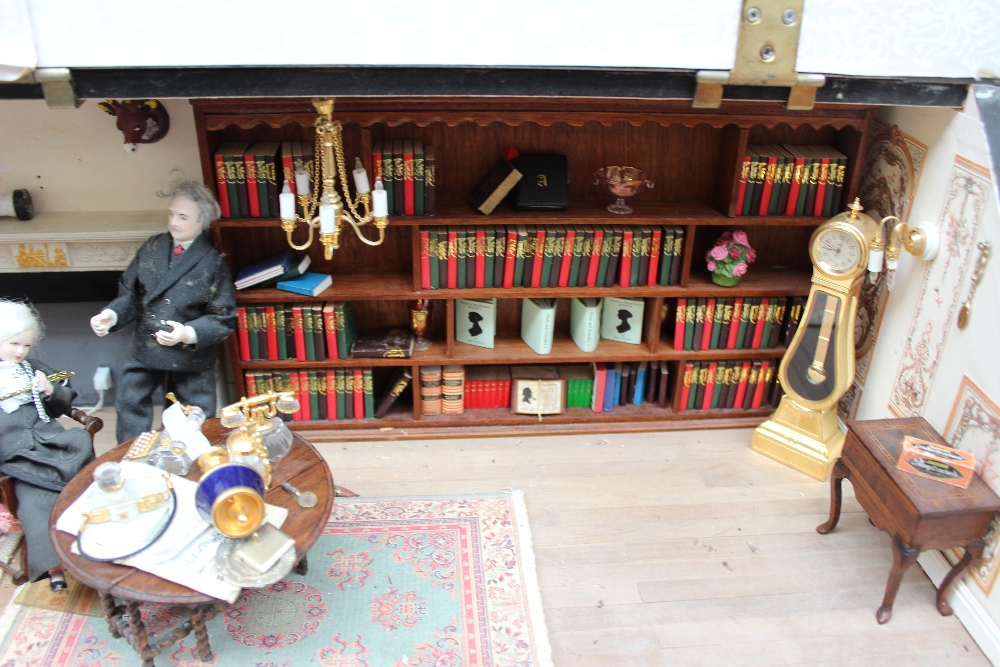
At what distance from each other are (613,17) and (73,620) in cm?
255

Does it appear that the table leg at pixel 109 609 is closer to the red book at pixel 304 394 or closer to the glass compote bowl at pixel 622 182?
the red book at pixel 304 394

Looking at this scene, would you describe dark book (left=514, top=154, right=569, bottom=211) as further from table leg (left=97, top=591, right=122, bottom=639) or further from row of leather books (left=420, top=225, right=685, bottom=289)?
table leg (left=97, top=591, right=122, bottom=639)

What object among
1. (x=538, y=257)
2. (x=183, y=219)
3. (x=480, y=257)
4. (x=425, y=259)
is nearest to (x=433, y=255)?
(x=425, y=259)

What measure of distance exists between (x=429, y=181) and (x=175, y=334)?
3.58 feet

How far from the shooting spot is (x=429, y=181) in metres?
3.20

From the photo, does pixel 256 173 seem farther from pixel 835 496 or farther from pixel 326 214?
pixel 835 496

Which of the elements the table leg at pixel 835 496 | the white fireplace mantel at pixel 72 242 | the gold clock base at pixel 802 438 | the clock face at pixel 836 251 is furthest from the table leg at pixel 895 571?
the white fireplace mantel at pixel 72 242

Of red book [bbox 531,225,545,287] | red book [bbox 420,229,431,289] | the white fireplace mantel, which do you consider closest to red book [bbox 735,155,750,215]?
red book [bbox 531,225,545,287]

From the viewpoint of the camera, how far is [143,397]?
3.26 meters

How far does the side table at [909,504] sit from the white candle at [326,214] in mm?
1938

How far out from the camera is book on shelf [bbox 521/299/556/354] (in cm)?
354

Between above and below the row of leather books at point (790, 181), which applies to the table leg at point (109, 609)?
below

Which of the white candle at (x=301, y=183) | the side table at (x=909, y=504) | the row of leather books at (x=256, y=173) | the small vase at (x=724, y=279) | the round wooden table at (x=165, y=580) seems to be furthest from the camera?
the small vase at (x=724, y=279)

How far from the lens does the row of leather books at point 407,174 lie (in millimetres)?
3164
